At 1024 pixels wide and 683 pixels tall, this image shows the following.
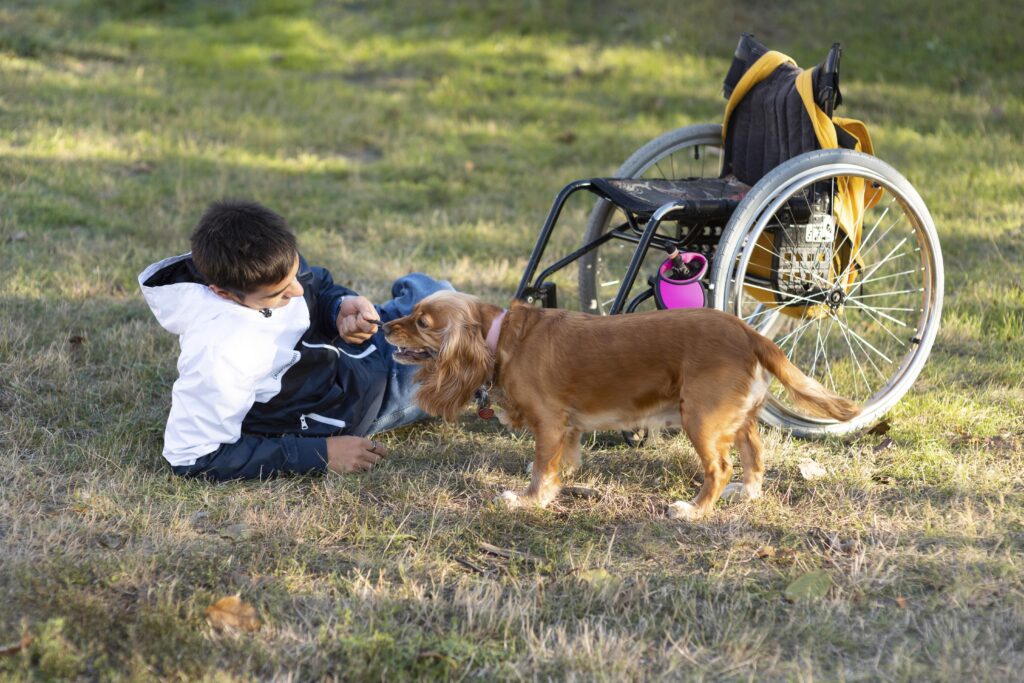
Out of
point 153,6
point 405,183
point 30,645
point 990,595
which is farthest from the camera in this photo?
point 153,6

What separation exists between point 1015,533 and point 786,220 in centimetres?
153

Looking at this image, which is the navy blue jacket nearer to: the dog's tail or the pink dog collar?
the pink dog collar

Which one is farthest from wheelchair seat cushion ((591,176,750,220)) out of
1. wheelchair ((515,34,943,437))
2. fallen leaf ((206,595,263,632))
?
fallen leaf ((206,595,263,632))

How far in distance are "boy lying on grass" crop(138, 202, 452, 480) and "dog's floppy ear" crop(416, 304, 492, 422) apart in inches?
21.3

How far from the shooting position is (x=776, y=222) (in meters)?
4.24

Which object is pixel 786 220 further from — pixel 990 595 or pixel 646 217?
pixel 990 595

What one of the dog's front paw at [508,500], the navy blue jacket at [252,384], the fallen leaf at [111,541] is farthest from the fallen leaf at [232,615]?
the dog's front paw at [508,500]

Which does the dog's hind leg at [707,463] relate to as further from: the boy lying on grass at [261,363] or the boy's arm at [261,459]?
the boy's arm at [261,459]

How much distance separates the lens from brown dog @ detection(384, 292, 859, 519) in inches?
132

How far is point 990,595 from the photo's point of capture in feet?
9.80

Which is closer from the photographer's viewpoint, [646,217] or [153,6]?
[646,217]

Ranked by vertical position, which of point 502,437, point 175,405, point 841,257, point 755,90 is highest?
point 755,90

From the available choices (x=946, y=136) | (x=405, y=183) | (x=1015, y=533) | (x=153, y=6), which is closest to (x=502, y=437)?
(x=1015, y=533)

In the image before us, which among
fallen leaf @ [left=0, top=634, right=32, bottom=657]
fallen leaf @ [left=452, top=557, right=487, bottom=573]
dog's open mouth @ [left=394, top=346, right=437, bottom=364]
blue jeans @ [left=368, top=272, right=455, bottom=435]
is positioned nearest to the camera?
fallen leaf @ [left=0, top=634, right=32, bottom=657]
